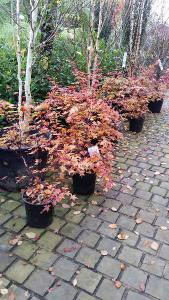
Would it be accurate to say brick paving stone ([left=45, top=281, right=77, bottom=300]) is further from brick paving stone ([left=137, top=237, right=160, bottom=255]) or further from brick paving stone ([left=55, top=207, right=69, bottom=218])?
brick paving stone ([left=55, top=207, right=69, bottom=218])

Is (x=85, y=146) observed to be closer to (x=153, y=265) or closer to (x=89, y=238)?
(x=89, y=238)

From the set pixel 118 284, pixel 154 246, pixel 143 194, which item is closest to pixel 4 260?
pixel 118 284

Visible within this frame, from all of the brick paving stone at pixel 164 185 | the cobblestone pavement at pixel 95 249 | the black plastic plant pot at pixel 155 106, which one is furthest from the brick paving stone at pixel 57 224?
the black plastic plant pot at pixel 155 106

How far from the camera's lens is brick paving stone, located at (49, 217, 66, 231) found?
326cm

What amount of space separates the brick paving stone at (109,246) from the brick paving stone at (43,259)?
470mm

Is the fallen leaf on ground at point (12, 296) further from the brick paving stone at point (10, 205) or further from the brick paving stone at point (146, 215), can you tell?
the brick paving stone at point (146, 215)

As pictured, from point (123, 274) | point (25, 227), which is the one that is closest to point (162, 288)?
point (123, 274)

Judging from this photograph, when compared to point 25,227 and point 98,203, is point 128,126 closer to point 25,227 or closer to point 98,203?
point 98,203

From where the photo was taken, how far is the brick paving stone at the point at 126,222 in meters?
3.36

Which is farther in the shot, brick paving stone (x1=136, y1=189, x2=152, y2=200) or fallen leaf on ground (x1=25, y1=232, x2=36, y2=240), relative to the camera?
brick paving stone (x1=136, y1=189, x2=152, y2=200)

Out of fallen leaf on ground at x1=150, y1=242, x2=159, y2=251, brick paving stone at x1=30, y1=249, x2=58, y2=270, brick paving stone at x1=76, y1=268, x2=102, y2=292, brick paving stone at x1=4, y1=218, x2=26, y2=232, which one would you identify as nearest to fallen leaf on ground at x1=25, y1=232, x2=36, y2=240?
brick paving stone at x1=4, y1=218, x2=26, y2=232

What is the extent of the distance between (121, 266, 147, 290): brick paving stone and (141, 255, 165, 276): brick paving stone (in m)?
0.08

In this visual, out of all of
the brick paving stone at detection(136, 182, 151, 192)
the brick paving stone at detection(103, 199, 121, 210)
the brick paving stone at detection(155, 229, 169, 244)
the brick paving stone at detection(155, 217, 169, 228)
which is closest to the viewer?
the brick paving stone at detection(155, 229, 169, 244)

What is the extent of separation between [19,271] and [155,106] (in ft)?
20.5
